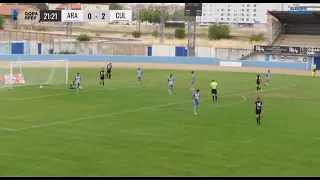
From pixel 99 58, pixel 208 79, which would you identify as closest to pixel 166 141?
pixel 208 79

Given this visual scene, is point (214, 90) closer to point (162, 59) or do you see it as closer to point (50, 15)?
point (162, 59)

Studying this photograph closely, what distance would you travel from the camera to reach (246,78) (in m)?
59.0

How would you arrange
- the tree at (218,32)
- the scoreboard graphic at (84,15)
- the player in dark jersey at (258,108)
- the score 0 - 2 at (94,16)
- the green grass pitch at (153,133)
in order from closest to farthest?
1. the green grass pitch at (153,133)
2. the player in dark jersey at (258,108)
3. the scoreboard graphic at (84,15)
4. the score 0 - 2 at (94,16)
5. the tree at (218,32)

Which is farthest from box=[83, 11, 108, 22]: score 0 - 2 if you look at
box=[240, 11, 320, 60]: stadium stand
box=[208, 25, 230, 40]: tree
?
box=[208, 25, 230, 40]: tree

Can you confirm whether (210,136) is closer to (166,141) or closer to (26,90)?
(166,141)

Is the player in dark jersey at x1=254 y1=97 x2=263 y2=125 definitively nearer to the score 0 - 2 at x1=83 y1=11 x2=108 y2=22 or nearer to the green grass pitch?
the green grass pitch

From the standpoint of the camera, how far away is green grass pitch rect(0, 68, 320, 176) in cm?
1889

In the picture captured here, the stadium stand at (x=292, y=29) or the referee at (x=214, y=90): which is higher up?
the stadium stand at (x=292, y=29)

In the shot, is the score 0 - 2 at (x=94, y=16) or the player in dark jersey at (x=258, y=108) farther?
the score 0 - 2 at (x=94, y=16)

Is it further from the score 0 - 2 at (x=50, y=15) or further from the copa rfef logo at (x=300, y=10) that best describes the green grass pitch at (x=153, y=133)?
the score 0 - 2 at (x=50, y=15)

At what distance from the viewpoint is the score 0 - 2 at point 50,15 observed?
84188 millimetres

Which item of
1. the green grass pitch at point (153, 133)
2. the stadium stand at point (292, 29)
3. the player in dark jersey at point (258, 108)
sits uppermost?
the stadium stand at point (292, 29)

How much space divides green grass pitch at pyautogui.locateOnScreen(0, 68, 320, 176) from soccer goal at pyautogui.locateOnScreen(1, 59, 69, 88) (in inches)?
110

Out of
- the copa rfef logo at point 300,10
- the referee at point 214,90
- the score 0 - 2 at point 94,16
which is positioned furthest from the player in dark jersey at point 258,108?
the score 0 - 2 at point 94,16
